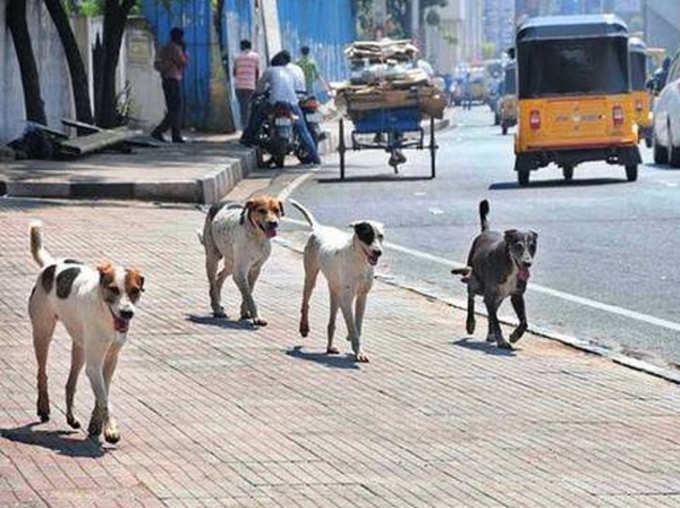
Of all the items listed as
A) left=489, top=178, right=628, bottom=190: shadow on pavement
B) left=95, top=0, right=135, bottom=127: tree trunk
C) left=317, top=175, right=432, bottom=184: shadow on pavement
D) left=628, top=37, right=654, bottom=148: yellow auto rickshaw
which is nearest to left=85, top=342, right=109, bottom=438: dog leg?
left=489, top=178, right=628, bottom=190: shadow on pavement

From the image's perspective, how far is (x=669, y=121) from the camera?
33656 mm

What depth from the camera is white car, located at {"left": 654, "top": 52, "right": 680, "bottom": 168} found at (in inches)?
1309

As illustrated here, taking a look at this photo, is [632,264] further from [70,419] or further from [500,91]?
[500,91]

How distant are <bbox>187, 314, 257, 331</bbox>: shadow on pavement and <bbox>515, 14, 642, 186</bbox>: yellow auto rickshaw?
16095 mm

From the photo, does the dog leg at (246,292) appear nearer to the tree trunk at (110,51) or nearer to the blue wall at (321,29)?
the tree trunk at (110,51)

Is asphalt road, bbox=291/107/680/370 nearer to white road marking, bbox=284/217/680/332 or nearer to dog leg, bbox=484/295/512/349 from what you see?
white road marking, bbox=284/217/680/332

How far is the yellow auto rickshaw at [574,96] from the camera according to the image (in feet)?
99.2

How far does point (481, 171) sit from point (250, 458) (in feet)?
80.4

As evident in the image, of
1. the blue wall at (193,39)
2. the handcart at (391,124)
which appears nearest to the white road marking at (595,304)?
the handcart at (391,124)

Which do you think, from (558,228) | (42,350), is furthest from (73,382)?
(558,228)

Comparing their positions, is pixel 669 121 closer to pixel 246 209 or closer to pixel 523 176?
pixel 523 176

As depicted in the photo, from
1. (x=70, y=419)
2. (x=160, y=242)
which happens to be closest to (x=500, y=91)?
(x=160, y=242)

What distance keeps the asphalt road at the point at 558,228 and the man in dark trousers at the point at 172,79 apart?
3098 millimetres

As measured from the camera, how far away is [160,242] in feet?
63.3
